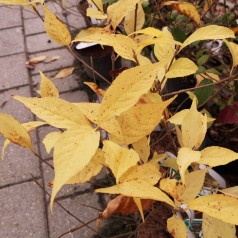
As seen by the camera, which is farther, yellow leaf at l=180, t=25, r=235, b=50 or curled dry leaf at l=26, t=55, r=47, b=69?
curled dry leaf at l=26, t=55, r=47, b=69

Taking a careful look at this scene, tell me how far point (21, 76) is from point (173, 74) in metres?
1.70

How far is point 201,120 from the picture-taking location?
61cm

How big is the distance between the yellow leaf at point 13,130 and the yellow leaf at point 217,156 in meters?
0.33

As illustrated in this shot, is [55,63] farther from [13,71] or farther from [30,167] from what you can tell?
[30,167]

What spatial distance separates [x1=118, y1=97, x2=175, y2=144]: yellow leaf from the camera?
0.54m

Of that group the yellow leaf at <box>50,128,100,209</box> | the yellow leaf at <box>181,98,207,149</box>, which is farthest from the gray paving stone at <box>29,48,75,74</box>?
the yellow leaf at <box>50,128,100,209</box>

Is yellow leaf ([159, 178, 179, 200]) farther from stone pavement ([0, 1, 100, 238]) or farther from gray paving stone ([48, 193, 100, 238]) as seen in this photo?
gray paving stone ([48, 193, 100, 238])

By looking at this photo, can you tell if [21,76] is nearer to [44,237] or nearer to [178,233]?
[44,237]

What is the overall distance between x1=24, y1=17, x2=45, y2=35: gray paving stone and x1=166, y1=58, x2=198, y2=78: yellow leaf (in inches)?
79.5

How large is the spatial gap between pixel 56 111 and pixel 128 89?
113 mm

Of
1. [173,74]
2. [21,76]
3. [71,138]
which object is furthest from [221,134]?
[21,76]

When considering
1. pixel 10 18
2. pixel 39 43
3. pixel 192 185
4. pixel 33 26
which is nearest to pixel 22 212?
pixel 192 185

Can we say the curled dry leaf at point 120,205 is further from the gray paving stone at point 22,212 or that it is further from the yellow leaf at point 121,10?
the gray paving stone at point 22,212

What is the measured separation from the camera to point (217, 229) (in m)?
0.60
